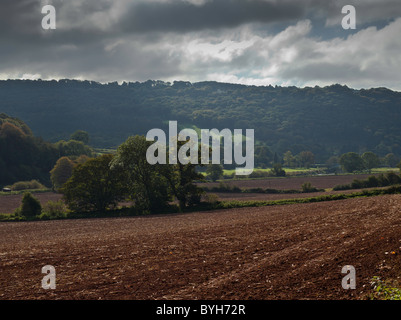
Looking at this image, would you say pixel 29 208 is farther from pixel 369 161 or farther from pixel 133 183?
pixel 369 161

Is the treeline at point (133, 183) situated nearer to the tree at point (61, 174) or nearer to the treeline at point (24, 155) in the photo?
the tree at point (61, 174)

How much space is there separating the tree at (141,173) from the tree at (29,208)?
15.6m

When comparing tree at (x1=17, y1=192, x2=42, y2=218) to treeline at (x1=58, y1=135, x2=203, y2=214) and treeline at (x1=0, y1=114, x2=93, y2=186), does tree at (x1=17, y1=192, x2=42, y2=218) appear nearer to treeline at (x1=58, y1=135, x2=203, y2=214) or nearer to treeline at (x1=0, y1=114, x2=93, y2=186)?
Answer: treeline at (x1=58, y1=135, x2=203, y2=214)

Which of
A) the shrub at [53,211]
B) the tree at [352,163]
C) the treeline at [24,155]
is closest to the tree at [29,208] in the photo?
the shrub at [53,211]

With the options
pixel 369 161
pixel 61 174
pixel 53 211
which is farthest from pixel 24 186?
pixel 369 161

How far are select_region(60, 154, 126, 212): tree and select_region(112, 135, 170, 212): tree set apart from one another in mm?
2251

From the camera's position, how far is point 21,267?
24.1 meters

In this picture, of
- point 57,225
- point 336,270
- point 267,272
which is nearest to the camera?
point 336,270

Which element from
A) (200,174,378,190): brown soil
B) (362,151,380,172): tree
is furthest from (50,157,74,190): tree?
(362,151,380,172): tree

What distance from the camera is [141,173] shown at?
62.0 m
